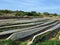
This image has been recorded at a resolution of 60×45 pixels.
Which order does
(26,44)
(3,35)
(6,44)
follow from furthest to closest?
1. (3,35)
2. (26,44)
3. (6,44)

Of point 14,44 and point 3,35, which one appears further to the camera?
point 3,35

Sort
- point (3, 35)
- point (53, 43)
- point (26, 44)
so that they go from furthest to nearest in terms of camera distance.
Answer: point (3, 35)
point (26, 44)
point (53, 43)

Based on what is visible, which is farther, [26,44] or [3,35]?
[3,35]

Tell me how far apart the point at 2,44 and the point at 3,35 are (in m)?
5.43

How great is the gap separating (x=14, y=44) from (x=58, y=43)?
101 inches

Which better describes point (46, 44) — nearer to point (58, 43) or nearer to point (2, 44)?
point (58, 43)

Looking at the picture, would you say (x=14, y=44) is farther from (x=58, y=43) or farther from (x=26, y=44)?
(x=58, y=43)

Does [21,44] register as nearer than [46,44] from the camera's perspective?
No

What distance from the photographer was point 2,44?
13.5 metres

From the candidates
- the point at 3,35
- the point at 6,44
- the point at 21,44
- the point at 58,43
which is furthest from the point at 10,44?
the point at 3,35

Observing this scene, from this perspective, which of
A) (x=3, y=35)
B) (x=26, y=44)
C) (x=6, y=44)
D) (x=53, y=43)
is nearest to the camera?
(x=6, y=44)

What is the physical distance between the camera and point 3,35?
62.1 feet

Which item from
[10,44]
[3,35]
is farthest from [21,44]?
[3,35]

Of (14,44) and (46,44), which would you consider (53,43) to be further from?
(14,44)
